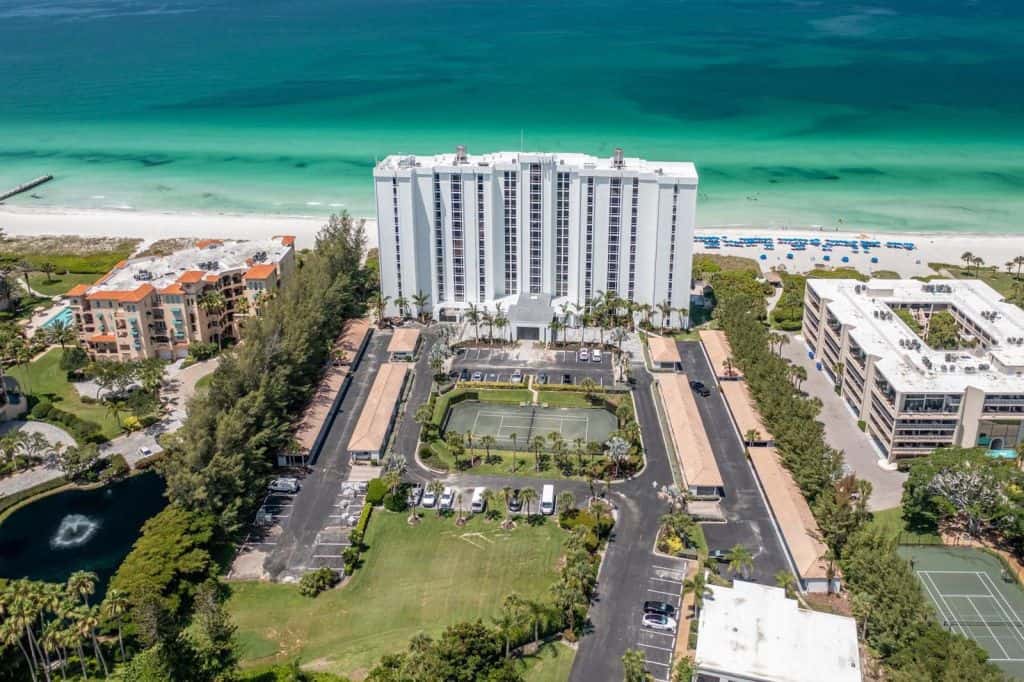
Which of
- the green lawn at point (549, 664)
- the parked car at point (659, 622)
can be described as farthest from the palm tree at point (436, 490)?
the parked car at point (659, 622)

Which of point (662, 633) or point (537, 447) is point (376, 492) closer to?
point (537, 447)

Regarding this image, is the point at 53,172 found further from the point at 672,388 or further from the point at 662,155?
the point at 672,388

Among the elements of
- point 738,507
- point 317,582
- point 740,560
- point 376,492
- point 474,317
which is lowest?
point 738,507

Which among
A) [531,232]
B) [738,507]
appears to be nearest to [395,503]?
[738,507]

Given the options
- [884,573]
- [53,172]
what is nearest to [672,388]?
[884,573]

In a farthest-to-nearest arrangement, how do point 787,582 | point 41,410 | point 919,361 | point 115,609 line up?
point 41,410, point 919,361, point 787,582, point 115,609

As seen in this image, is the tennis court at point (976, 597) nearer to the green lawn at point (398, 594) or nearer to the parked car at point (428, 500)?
the green lawn at point (398, 594)
